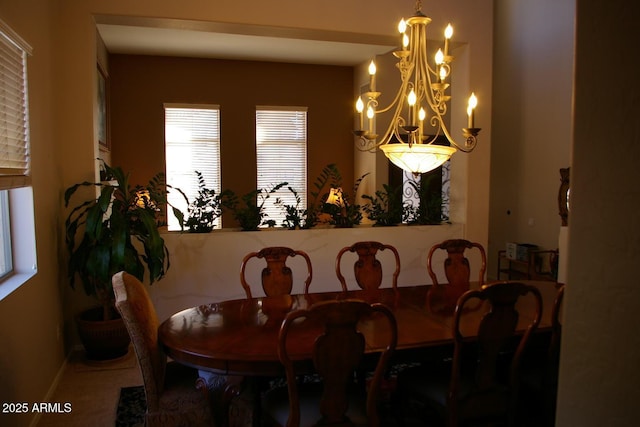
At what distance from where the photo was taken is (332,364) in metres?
1.90

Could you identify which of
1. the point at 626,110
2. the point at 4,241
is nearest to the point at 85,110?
the point at 4,241

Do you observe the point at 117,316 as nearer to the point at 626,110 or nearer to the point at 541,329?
the point at 541,329

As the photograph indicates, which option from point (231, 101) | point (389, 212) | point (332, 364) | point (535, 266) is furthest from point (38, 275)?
point (535, 266)

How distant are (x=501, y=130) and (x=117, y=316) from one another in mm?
5339

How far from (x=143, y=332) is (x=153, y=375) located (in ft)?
0.69

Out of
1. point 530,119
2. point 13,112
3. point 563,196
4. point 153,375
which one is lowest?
point 153,375

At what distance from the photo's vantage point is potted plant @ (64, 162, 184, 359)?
3.45 m

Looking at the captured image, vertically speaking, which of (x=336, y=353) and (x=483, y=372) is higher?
(x=336, y=353)

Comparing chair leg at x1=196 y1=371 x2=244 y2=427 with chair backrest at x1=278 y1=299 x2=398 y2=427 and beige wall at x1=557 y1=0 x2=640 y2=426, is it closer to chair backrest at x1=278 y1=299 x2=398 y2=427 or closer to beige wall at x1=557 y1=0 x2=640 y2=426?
chair backrest at x1=278 y1=299 x2=398 y2=427

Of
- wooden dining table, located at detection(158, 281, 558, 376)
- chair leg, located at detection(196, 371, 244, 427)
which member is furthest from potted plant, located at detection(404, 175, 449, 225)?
chair leg, located at detection(196, 371, 244, 427)

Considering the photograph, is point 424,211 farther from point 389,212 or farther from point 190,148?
point 190,148

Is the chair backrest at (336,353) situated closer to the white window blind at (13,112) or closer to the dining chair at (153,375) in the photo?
the dining chair at (153,375)

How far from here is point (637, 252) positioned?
0.53 metres

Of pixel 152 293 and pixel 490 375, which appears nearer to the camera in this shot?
pixel 490 375
